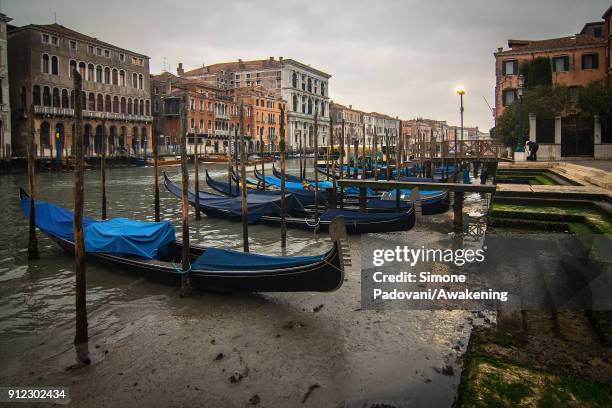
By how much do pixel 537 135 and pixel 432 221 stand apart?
911cm

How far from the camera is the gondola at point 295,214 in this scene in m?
10.4

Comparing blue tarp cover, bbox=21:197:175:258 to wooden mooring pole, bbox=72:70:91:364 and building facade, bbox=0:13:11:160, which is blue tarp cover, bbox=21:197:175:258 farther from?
building facade, bbox=0:13:11:160

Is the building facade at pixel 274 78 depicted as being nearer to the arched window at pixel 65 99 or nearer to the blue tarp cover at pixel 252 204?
the arched window at pixel 65 99

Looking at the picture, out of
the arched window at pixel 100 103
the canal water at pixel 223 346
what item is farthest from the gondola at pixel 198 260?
the arched window at pixel 100 103

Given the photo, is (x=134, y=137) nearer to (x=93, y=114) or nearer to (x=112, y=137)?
(x=112, y=137)

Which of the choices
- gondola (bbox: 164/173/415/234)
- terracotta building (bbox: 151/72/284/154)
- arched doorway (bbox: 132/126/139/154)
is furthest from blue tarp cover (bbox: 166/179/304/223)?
arched doorway (bbox: 132/126/139/154)

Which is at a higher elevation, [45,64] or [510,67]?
Result: [45,64]

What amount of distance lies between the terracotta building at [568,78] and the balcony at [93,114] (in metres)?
25.5

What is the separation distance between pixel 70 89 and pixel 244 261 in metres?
36.4

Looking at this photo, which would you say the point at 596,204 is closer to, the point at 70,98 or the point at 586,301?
the point at 586,301

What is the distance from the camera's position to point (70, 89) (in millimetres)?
36000

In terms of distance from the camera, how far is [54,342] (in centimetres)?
496

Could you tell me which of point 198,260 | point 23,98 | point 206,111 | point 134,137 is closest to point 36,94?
point 23,98

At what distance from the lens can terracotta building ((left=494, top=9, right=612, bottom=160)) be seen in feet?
57.9
